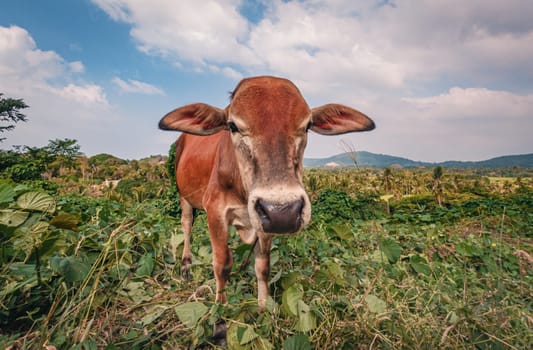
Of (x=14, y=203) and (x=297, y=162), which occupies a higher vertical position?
(x=297, y=162)

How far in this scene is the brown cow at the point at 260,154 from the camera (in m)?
1.71

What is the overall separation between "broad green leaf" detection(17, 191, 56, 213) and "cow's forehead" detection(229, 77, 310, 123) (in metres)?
1.47

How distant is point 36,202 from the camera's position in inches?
81.4

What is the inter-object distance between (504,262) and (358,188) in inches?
693

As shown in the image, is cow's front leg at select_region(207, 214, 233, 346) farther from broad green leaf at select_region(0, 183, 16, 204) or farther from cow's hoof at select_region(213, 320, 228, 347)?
broad green leaf at select_region(0, 183, 16, 204)

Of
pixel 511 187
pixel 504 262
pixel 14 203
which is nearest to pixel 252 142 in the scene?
pixel 14 203

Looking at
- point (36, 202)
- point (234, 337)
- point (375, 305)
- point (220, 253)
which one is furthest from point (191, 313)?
point (36, 202)

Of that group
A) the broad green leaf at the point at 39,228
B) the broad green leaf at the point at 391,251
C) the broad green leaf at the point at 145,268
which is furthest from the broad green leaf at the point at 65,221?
the broad green leaf at the point at 391,251

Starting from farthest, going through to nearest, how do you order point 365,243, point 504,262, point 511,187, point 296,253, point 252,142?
point 511,187 → point 365,243 → point 504,262 → point 296,253 → point 252,142

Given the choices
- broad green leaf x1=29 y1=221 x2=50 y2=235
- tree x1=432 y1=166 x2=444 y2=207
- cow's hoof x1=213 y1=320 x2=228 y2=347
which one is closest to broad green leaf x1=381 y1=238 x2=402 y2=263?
cow's hoof x1=213 y1=320 x2=228 y2=347

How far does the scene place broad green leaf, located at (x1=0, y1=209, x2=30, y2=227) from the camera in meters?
1.95

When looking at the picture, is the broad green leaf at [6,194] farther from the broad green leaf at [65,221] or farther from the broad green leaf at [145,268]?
the broad green leaf at [145,268]

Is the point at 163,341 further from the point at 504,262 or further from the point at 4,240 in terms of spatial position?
the point at 504,262

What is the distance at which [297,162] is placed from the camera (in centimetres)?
204
